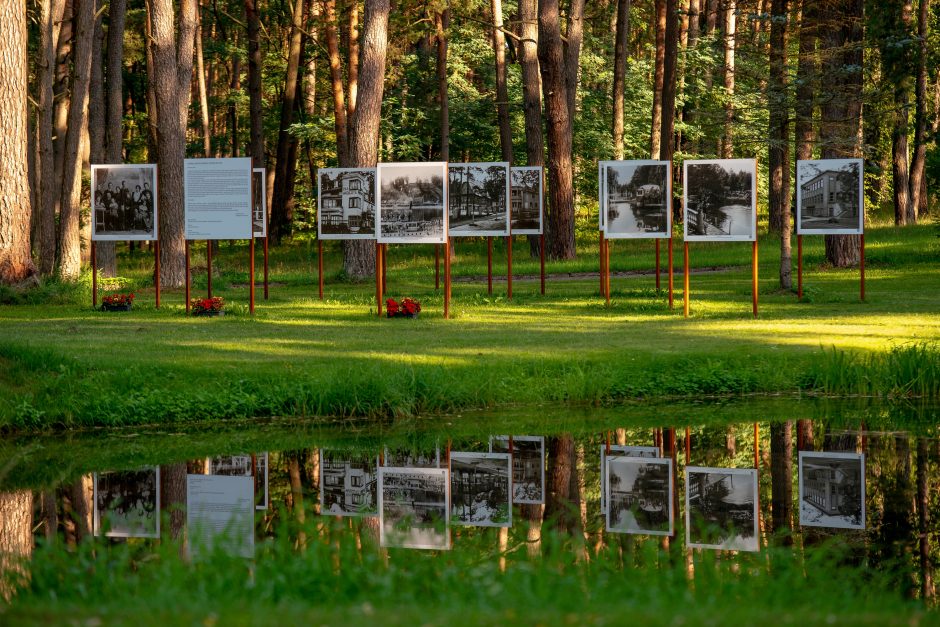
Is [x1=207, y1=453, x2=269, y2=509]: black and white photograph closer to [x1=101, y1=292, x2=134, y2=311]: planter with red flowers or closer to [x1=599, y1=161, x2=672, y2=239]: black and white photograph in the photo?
[x1=101, y1=292, x2=134, y2=311]: planter with red flowers

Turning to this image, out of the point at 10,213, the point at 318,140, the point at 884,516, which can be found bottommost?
the point at 884,516

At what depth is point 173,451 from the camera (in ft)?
41.1

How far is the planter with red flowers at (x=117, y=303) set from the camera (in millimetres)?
22484

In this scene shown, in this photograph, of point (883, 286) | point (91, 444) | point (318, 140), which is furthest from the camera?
point (318, 140)

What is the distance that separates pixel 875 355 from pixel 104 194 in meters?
14.2

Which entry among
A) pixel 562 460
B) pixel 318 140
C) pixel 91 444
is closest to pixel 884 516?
pixel 562 460

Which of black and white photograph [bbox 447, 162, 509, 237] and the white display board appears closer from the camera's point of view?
the white display board

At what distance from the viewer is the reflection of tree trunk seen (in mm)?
9587

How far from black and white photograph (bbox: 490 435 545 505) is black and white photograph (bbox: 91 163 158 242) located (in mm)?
12234

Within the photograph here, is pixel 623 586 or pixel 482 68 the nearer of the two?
pixel 623 586

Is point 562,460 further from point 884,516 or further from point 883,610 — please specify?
point 883,610

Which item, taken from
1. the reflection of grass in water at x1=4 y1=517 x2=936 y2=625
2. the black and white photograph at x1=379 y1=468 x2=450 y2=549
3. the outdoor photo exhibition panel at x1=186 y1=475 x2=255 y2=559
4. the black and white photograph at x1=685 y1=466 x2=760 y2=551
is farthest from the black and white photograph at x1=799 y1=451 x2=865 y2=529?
the outdoor photo exhibition panel at x1=186 y1=475 x2=255 y2=559

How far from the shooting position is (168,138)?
27516 mm

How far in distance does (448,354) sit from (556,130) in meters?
18.5
